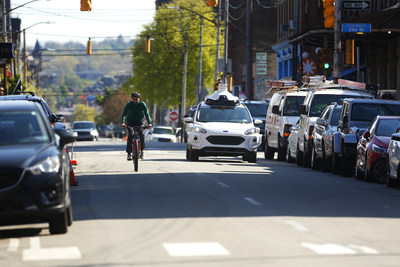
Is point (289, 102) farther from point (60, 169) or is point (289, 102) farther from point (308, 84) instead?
point (60, 169)

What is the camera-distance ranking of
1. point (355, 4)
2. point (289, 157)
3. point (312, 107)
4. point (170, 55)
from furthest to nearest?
point (170, 55) < point (289, 157) < point (355, 4) < point (312, 107)

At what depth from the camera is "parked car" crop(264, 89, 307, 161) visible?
3366cm

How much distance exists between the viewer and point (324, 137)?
26656 millimetres

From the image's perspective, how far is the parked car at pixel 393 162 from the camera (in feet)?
64.8

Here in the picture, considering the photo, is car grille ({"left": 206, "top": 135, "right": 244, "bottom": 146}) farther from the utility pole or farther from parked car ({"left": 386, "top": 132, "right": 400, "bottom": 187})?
the utility pole

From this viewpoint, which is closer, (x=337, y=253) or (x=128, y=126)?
(x=337, y=253)

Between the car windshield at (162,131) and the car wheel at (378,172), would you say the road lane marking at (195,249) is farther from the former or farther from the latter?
the car windshield at (162,131)

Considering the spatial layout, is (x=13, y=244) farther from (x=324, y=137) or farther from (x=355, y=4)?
→ (x=355, y=4)

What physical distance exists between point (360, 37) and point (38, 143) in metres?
Answer: 35.3

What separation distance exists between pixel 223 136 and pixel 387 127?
808 centimetres

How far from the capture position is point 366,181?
74.0ft

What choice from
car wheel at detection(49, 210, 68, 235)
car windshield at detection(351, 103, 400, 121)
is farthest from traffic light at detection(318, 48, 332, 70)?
car wheel at detection(49, 210, 68, 235)

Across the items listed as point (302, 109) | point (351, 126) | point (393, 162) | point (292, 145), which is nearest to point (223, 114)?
point (292, 145)

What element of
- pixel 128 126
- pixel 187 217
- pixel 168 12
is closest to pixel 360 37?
pixel 128 126
